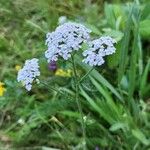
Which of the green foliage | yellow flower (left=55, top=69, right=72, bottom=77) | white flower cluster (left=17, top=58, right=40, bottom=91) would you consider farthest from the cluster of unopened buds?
yellow flower (left=55, top=69, right=72, bottom=77)

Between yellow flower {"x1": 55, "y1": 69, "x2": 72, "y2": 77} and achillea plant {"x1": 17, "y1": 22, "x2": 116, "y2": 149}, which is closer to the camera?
achillea plant {"x1": 17, "y1": 22, "x2": 116, "y2": 149}

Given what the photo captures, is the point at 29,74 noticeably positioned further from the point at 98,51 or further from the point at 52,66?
the point at 52,66

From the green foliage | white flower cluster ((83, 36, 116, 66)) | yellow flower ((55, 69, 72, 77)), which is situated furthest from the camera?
yellow flower ((55, 69, 72, 77))

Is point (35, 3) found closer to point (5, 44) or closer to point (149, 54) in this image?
point (5, 44)

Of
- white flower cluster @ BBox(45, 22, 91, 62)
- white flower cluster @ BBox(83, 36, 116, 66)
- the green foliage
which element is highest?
the green foliage

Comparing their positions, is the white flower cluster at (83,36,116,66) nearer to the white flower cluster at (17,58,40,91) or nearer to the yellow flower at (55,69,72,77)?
the white flower cluster at (17,58,40,91)

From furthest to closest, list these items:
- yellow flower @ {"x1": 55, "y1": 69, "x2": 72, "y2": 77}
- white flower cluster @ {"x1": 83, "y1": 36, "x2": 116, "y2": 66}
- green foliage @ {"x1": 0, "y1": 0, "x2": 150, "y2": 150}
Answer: yellow flower @ {"x1": 55, "y1": 69, "x2": 72, "y2": 77}
green foliage @ {"x1": 0, "y1": 0, "x2": 150, "y2": 150}
white flower cluster @ {"x1": 83, "y1": 36, "x2": 116, "y2": 66}

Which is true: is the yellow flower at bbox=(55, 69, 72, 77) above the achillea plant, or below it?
above

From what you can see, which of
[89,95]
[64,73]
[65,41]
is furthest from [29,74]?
[64,73]

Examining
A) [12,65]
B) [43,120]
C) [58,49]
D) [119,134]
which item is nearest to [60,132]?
[43,120]
